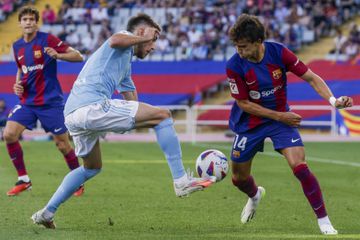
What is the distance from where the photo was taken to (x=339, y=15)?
36500mm

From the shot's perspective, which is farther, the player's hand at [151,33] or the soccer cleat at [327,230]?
the soccer cleat at [327,230]

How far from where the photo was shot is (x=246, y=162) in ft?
32.2

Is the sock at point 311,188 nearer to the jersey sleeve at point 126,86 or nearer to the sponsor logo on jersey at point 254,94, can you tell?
the sponsor logo on jersey at point 254,94

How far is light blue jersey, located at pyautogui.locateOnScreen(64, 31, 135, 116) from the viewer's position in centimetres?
873

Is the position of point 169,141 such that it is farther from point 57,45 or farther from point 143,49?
point 57,45

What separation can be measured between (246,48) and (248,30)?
20 cm

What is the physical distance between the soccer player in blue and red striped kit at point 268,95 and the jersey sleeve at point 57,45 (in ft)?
12.1

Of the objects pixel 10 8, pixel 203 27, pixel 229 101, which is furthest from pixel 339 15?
pixel 10 8

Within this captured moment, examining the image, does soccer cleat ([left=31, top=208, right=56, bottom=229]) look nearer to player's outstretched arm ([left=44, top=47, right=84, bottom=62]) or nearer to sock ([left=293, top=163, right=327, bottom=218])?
sock ([left=293, top=163, right=327, bottom=218])

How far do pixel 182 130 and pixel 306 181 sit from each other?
22.8m

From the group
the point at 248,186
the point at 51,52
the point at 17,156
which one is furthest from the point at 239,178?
the point at 17,156

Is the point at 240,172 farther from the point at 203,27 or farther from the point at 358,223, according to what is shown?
the point at 203,27

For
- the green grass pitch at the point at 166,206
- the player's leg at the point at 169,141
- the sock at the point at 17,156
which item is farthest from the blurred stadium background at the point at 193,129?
the player's leg at the point at 169,141

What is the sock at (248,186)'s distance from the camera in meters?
10.1
